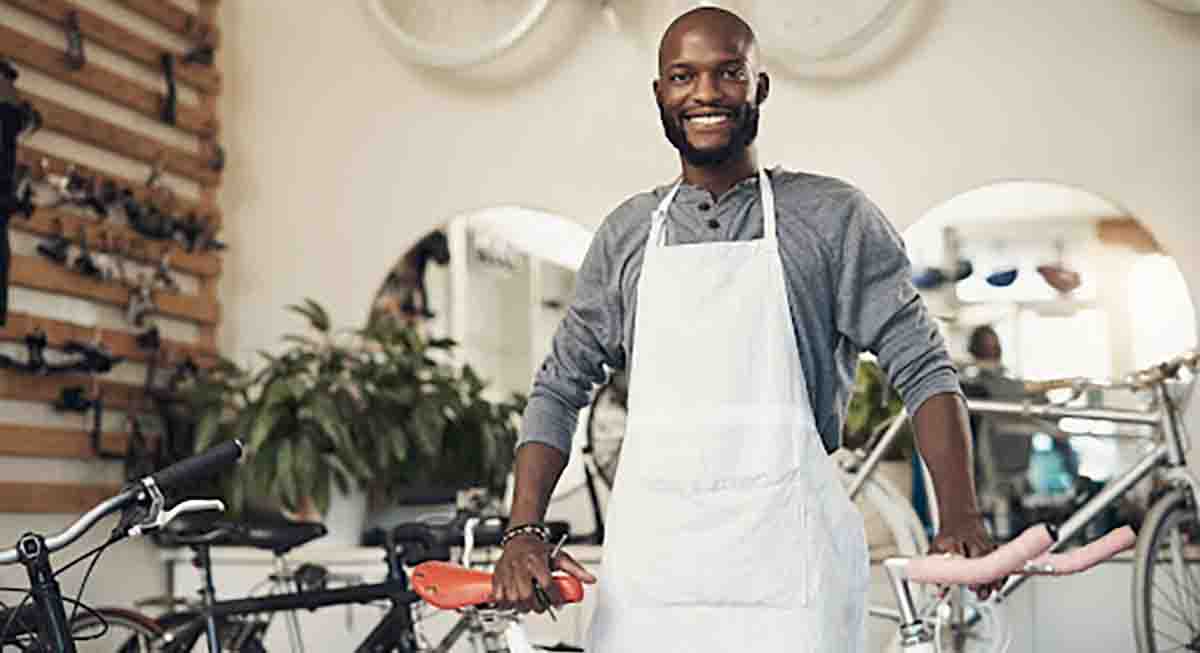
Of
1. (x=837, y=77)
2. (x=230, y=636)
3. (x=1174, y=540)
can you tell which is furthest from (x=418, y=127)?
(x=1174, y=540)

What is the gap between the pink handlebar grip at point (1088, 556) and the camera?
184 cm

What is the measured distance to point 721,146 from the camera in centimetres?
209

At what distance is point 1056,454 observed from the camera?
7.28 meters

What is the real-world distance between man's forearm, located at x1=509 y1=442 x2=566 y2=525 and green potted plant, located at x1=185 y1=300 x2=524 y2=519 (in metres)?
2.53

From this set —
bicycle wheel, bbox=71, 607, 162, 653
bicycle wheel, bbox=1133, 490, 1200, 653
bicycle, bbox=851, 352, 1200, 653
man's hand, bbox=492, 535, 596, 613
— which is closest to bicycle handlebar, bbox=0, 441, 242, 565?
man's hand, bbox=492, 535, 596, 613

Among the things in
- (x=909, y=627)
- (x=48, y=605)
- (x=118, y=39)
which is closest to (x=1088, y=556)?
(x=909, y=627)

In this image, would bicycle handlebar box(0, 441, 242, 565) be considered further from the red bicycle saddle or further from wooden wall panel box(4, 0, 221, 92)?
wooden wall panel box(4, 0, 221, 92)

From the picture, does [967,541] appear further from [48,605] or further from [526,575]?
[48,605]

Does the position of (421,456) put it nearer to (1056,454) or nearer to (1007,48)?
(1007,48)

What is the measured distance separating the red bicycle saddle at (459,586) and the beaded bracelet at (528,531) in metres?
0.06

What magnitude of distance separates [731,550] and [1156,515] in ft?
7.91

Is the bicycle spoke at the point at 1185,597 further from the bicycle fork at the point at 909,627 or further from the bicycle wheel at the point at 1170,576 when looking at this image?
the bicycle fork at the point at 909,627

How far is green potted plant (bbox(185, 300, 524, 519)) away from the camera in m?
4.63

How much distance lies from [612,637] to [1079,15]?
3113mm
